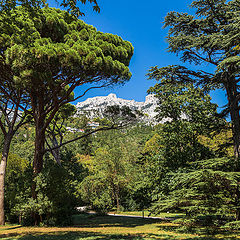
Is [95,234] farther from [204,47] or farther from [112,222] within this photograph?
[204,47]

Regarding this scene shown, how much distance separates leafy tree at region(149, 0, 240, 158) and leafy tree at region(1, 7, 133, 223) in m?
2.49

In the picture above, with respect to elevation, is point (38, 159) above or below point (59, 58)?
below

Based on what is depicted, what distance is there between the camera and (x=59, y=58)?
31.9 ft

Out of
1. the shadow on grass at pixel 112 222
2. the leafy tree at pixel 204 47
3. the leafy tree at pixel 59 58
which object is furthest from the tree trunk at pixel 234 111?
the shadow on grass at pixel 112 222

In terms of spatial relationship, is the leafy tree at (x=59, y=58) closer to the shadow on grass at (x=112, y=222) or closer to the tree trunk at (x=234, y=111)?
the shadow on grass at (x=112, y=222)

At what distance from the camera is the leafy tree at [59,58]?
9.27 metres

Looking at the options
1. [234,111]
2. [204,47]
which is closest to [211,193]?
[234,111]

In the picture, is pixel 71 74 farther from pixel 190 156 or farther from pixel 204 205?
pixel 204 205

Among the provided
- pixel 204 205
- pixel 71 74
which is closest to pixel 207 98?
pixel 204 205

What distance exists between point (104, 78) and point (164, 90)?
3331mm

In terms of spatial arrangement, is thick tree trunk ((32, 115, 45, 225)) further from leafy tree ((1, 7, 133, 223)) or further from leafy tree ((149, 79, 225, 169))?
leafy tree ((149, 79, 225, 169))

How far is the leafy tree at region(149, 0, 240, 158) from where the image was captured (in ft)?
34.3

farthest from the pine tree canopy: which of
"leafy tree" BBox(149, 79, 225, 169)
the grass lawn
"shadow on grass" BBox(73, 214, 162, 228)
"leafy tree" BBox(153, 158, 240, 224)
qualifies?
"shadow on grass" BBox(73, 214, 162, 228)

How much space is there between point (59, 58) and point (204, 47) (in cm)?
693
